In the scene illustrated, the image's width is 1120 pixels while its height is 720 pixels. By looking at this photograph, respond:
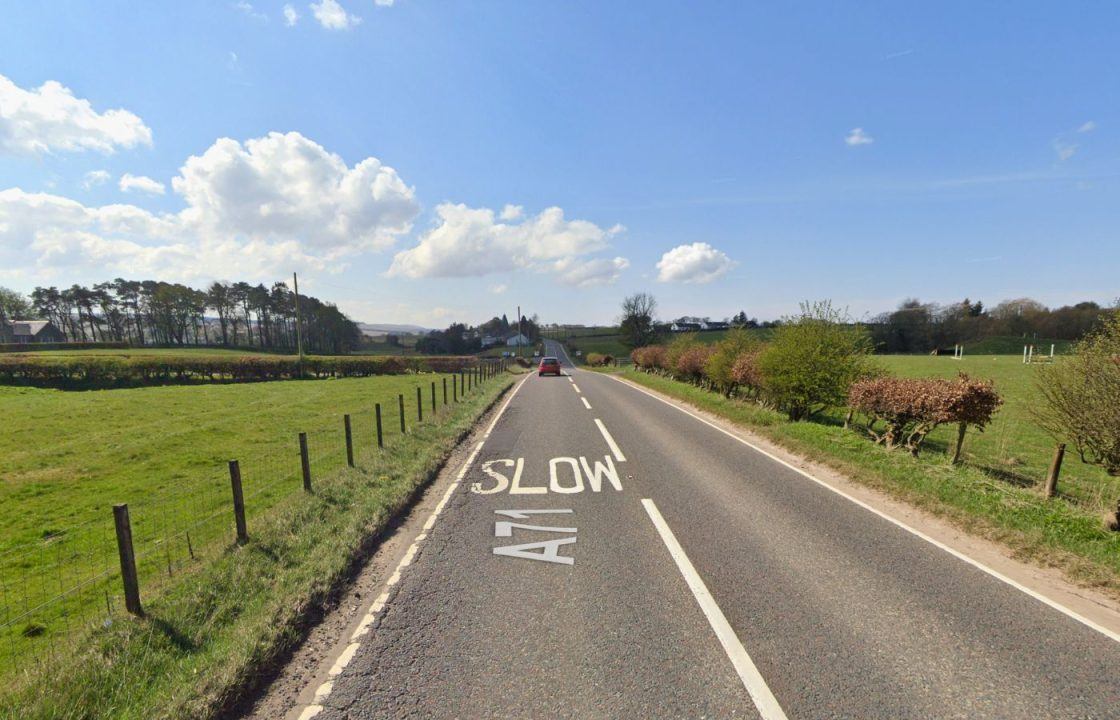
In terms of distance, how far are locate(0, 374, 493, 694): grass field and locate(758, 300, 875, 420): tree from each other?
35.6 ft

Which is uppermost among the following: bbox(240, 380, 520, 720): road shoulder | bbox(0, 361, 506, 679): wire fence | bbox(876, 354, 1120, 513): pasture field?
bbox(240, 380, 520, 720): road shoulder

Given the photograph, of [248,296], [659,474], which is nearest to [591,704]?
[659,474]

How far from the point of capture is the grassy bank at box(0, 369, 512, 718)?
3328 millimetres

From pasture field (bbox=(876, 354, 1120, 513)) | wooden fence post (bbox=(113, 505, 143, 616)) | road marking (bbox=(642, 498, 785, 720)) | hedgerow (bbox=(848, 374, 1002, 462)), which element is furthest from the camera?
pasture field (bbox=(876, 354, 1120, 513))

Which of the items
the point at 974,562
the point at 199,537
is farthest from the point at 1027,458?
the point at 199,537

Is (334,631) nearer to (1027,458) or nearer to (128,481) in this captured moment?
(128,481)

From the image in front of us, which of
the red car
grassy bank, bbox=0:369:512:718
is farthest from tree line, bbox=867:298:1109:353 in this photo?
grassy bank, bbox=0:369:512:718

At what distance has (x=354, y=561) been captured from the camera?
532cm

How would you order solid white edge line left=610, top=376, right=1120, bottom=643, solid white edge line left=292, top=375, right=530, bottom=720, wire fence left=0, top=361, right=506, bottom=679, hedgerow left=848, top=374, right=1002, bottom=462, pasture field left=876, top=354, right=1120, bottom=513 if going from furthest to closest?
pasture field left=876, top=354, right=1120, bottom=513 < hedgerow left=848, top=374, right=1002, bottom=462 < wire fence left=0, top=361, right=506, bottom=679 < solid white edge line left=610, top=376, right=1120, bottom=643 < solid white edge line left=292, top=375, right=530, bottom=720

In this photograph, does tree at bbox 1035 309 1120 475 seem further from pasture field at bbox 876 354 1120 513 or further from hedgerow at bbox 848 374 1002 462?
hedgerow at bbox 848 374 1002 462

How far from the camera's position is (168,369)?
115 feet

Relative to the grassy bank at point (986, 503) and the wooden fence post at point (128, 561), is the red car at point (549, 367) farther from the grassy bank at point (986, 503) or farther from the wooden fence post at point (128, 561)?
the wooden fence post at point (128, 561)

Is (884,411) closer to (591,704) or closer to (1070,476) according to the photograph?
(1070,476)

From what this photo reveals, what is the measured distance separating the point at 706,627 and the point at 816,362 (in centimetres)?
1186
